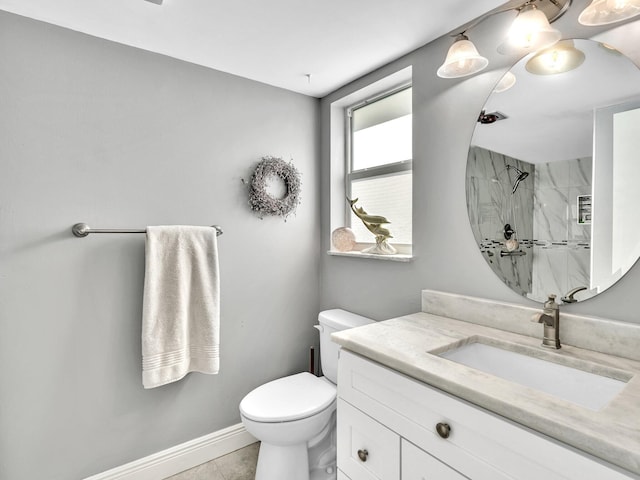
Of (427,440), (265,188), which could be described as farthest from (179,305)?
(427,440)

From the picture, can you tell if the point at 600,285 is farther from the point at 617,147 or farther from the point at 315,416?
the point at 315,416

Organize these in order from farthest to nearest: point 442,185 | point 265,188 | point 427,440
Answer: point 265,188 → point 442,185 → point 427,440

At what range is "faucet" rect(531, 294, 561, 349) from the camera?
1.14 m

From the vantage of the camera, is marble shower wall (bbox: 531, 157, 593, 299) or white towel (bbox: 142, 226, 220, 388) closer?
marble shower wall (bbox: 531, 157, 593, 299)

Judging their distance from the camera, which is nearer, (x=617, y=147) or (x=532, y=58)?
(x=617, y=147)

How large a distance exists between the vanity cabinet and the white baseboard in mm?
991

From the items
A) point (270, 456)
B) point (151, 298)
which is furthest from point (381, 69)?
point (270, 456)

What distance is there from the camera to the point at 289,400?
1.70m

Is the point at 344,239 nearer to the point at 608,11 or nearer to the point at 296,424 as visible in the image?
the point at 296,424

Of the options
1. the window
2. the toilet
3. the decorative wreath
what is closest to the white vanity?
the toilet

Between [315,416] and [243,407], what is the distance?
1.13ft

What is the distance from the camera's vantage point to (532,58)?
1.30 metres

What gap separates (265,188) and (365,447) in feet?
4.88

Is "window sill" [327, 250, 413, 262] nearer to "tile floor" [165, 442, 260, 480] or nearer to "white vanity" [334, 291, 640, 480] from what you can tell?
"white vanity" [334, 291, 640, 480]
